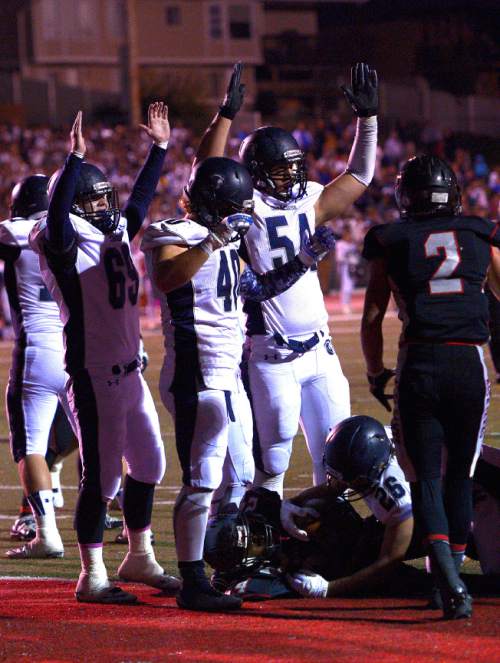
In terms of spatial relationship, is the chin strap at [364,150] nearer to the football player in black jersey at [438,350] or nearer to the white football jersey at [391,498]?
the football player in black jersey at [438,350]

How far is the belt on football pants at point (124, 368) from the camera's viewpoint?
19.0 feet

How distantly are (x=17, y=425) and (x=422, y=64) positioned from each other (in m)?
48.6

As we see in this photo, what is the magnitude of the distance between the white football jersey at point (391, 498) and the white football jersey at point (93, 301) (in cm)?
119

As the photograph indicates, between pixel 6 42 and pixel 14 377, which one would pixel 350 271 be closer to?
pixel 14 377

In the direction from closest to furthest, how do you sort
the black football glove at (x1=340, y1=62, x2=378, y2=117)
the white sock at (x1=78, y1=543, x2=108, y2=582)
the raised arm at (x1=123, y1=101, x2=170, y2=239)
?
the white sock at (x1=78, y1=543, x2=108, y2=582)
the black football glove at (x1=340, y1=62, x2=378, y2=117)
the raised arm at (x1=123, y1=101, x2=170, y2=239)

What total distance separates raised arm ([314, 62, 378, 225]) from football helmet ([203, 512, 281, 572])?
1453 millimetres

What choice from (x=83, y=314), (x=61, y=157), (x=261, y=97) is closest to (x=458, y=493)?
(x=83, y=314)

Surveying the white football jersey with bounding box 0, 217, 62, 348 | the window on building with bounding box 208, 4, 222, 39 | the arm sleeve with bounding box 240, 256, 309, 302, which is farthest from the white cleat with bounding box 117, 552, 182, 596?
the window on building with bounding box 208, 4, 222, 39

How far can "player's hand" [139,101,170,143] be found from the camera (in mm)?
6340

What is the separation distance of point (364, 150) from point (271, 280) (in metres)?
0.78

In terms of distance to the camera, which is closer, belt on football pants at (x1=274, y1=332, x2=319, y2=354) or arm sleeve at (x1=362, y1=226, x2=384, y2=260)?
arm sleeve at (x1=362, y1=226, x2=384, y2=260)

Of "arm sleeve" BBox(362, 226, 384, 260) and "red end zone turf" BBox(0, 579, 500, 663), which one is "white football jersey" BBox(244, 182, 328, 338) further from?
"red end zone turf" BBox(0, 579, 500, 663)

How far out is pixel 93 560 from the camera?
5777 millimetres

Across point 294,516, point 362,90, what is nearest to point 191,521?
point 294,516
